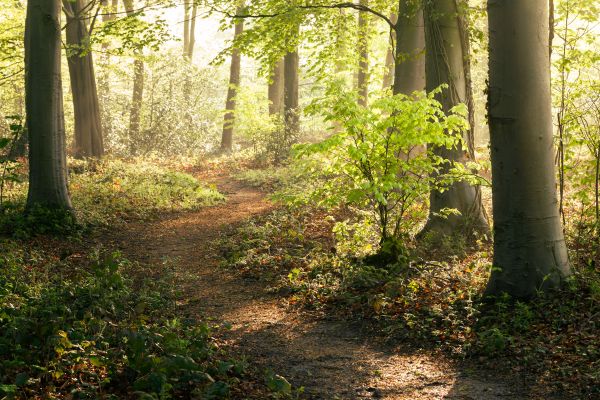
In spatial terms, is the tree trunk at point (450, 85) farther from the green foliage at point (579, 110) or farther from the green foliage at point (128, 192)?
the green foliage at point (128, 192)

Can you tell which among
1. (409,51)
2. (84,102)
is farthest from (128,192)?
(409,51)

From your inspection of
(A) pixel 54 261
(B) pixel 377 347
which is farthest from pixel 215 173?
(B) pixel 377 347

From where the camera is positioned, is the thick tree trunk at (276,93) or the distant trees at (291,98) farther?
the thick tree trunk at (276,93)

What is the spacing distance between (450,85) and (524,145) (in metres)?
3.13

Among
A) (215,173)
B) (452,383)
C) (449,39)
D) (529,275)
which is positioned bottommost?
(452,383)

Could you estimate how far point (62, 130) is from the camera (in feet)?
34.0

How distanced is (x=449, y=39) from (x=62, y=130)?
676 centimetres

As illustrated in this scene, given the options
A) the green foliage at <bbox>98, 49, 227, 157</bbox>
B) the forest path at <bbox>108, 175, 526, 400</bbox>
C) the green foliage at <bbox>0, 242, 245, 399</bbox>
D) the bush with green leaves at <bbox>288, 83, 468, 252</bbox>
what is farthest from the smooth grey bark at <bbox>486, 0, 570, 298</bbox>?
the green foliage at <bbox>98, 49, 227, 157</bbox>

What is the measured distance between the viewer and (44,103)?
32.7 ft

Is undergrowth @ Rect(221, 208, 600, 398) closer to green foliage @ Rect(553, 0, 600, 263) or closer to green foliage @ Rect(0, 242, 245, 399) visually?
green foliage @ Rect(553, 0, 600, 263)

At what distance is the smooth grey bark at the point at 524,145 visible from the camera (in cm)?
587

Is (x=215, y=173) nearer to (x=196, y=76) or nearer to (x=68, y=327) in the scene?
(x=196, y=76)

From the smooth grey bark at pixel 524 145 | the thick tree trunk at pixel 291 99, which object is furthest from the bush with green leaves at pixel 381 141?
the thick tree trunk at pixel 291 99

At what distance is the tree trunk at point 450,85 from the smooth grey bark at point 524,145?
2.66m
